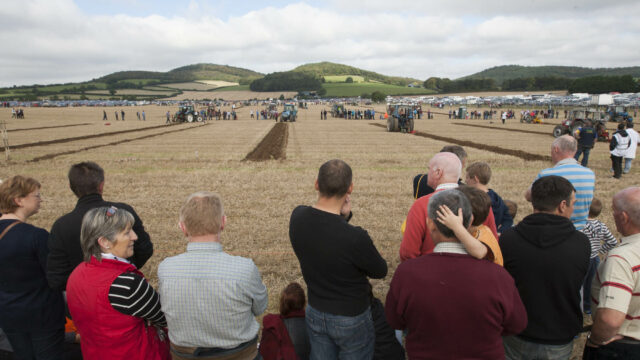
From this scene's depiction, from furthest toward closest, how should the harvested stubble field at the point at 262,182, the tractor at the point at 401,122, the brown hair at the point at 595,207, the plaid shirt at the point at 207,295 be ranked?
1. the tractor at the point at 401,122
2. the harvested stubble field at the point at 262,182
3. the brown hair at the point at 595,207
4. the plaid shirt at the point at 207,295

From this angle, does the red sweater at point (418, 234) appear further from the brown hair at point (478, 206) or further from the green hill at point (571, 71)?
the green hill at point (571, 71)

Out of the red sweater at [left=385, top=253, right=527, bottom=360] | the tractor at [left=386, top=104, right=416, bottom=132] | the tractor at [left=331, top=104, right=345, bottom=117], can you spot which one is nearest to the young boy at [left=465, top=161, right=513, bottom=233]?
the red sweater at [left=385, top=253, right=527, bottom=360]

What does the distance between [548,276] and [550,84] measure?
419 feet

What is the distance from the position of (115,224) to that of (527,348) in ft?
8.37

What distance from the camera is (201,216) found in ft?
6.60

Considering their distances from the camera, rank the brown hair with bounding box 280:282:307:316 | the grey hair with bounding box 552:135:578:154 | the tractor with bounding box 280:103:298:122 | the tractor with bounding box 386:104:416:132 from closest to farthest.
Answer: the brown hair with bounding box 280:282:307:316 < the grey hair with bounding box 552:135:578:154 < the tractor with bounding box 386:104:416:132 < the tractor with bounding box 280:103:298:122

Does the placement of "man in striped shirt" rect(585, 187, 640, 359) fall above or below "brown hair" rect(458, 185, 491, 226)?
below

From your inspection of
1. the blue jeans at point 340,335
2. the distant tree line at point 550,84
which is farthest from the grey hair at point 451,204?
the distant tree line at point 550,84

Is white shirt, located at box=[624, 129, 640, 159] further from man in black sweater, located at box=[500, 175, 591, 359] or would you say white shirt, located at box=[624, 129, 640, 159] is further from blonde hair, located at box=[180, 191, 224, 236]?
blonde hair, located at box=[180, 191, 224, 236]

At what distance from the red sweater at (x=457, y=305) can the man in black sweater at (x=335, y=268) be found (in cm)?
38

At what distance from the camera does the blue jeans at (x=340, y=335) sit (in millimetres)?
2334

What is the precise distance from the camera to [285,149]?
1734 cm

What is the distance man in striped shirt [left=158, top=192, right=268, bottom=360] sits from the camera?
1.98 m

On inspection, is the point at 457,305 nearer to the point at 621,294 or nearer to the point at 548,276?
the point at 548,276
